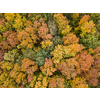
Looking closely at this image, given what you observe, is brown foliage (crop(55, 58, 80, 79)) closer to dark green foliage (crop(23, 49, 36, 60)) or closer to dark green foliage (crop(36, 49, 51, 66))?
dark green foliage (crop(36, 49, 51, 66))

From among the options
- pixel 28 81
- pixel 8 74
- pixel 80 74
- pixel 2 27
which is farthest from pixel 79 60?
pixel 2 27

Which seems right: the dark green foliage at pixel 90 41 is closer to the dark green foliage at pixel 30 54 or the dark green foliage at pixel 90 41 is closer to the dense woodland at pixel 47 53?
the dense woodland at pixel 47 53

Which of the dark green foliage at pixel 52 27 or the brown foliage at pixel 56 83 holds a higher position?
the dark green foliage at pixel 52 27

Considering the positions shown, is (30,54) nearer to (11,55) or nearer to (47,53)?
(47,53)

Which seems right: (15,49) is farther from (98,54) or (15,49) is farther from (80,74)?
(98,54)

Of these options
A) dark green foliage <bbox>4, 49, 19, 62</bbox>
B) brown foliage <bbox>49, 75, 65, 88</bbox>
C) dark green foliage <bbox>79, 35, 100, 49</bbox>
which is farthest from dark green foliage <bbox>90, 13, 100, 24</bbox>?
dark green foliage <bbox>4, 49, 19, 62</bbox>

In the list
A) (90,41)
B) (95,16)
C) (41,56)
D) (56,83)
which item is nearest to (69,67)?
(56,83)

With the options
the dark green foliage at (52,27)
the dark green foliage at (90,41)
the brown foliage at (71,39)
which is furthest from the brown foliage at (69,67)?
the dark green foliage at (52,27)

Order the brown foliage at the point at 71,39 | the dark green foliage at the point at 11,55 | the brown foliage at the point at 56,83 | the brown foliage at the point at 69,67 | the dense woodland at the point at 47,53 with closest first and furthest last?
1. the brown foliage at the point at 56,83
2. the brown foliage at the point at 69,67
3. the dense woodland at the point at 47,53
4. the brown foliage at the point at 71,39
5. the dark green foliage at the point at 11,55
